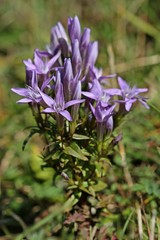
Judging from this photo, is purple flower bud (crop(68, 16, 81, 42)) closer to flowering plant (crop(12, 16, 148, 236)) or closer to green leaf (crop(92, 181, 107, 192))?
flowering plant (crop(12, 16, 148, 236))

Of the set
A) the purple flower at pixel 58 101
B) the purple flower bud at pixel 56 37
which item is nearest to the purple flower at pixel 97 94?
the purple flower at pixel 58 101

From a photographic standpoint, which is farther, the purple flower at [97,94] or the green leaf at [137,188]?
the green leaf at [137,188]

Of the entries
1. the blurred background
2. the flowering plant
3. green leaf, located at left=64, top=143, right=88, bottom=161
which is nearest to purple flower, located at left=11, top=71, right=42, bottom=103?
the flowering plant

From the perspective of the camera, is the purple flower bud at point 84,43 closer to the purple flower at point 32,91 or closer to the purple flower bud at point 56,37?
the purple flower bud at point 56,37

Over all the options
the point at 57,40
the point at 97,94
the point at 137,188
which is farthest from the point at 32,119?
the point at 97,94

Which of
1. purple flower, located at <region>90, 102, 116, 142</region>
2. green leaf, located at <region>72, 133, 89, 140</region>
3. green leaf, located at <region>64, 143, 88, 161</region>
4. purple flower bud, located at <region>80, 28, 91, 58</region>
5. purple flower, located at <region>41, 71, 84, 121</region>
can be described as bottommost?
green leaf, located at <region>64, 143, 88, 161</region>

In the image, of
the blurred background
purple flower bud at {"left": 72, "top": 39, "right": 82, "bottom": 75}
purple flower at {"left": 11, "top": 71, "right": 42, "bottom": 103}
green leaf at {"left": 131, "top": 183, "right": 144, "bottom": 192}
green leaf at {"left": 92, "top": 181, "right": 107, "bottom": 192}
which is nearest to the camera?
purple flower at {"left": 11, "top": 71, "right": 42, "bottom": 103}

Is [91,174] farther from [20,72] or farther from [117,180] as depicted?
[20,72]
